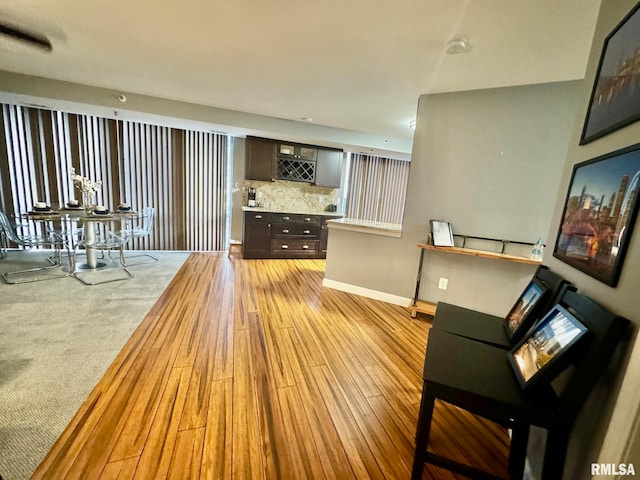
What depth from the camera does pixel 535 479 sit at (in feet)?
3.59

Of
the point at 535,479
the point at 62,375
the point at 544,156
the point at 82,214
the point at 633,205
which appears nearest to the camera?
the point at 633,205

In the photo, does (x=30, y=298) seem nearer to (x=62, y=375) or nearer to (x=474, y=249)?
(x=62, y=375)

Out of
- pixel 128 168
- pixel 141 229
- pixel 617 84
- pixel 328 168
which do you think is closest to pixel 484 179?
pixel 617 84

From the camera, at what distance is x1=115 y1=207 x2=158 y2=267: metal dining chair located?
4.23m

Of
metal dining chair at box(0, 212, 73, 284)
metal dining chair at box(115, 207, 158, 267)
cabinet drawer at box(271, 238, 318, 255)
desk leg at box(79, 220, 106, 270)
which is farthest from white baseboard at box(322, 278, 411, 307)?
metal dining chair at box(0, 212, 73, 284)

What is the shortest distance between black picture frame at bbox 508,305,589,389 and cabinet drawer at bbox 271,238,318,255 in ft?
14.0

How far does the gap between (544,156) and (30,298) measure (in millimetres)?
5422

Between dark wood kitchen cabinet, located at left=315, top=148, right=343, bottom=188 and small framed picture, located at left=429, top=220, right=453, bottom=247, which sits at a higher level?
dark wood kitchen cabinet, located at left=315, top=148, right=343, bottom=188

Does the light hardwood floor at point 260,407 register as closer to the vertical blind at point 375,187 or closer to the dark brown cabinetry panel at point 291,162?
the dark brown cabinetry panel at point 291,162

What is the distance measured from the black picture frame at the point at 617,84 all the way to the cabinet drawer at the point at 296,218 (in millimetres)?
4230

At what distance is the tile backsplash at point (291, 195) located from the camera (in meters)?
5.46

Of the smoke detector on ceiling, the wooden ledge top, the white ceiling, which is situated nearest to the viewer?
the white ceiling

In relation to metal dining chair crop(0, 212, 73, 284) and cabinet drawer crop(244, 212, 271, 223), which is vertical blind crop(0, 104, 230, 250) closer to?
cabinet drawer crop(244, 212, 271, 223)

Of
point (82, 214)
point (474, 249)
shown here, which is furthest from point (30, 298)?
point (474, 249)
